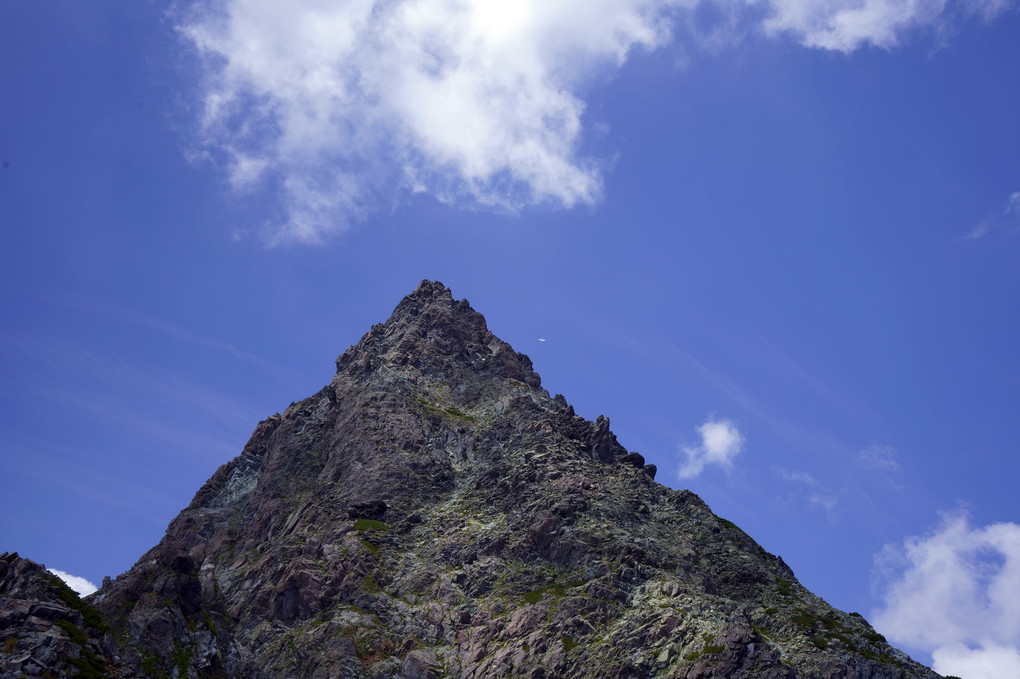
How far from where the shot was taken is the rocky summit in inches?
4938

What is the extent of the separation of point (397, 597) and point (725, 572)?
57.2m

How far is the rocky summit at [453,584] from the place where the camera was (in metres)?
125

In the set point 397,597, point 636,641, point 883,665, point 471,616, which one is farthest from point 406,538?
point 883,665

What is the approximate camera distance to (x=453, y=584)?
149 m

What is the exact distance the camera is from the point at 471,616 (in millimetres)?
140875

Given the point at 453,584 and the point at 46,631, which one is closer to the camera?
the point at 46,631

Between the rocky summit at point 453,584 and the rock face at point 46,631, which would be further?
the rocky summit at point 453,584

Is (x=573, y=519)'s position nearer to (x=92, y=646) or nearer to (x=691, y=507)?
(x=691, y=507)

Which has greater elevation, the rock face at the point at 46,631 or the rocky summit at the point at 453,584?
the rocky summit at the point at 453,584

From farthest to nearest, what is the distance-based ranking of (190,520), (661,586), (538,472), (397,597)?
(190,520), (538,472), (397,597), (661,586)

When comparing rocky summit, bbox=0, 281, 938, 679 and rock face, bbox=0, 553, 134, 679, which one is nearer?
rock face, bbox=0, 553, 134, 679

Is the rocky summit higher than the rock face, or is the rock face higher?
Result: the rocky summit

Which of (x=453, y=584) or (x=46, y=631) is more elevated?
(x=453, y=584)

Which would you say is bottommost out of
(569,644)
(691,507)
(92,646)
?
(92,646)
